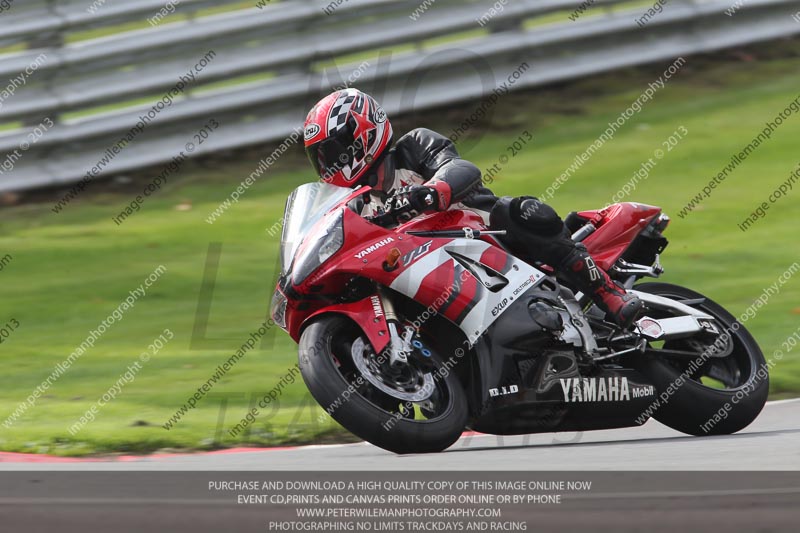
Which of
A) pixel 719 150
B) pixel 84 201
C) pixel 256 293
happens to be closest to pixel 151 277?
pixel 256 293

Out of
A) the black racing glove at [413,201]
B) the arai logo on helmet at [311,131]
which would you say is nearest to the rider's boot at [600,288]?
the black racing glove at [413,201]

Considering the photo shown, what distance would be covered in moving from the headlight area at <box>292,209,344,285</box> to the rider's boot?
1162 millimetres

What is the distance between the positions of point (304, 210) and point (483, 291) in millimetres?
880

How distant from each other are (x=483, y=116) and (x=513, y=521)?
9.13 meters

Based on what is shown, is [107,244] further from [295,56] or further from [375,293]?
[375,293]

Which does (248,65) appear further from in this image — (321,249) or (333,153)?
(321,249)

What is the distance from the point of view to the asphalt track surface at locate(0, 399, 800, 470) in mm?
4711

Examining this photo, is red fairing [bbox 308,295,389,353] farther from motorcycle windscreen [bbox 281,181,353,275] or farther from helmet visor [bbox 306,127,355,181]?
helmet visor [bbox 306,127,355,181]

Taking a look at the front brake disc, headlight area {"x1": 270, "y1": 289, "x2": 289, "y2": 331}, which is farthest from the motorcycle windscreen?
the front brake disc

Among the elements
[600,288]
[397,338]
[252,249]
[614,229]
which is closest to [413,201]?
[397,338]

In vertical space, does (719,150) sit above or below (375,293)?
below

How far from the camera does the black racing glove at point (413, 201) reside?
5312 mm

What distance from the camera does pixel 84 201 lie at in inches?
454

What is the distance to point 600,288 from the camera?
5859 mm
